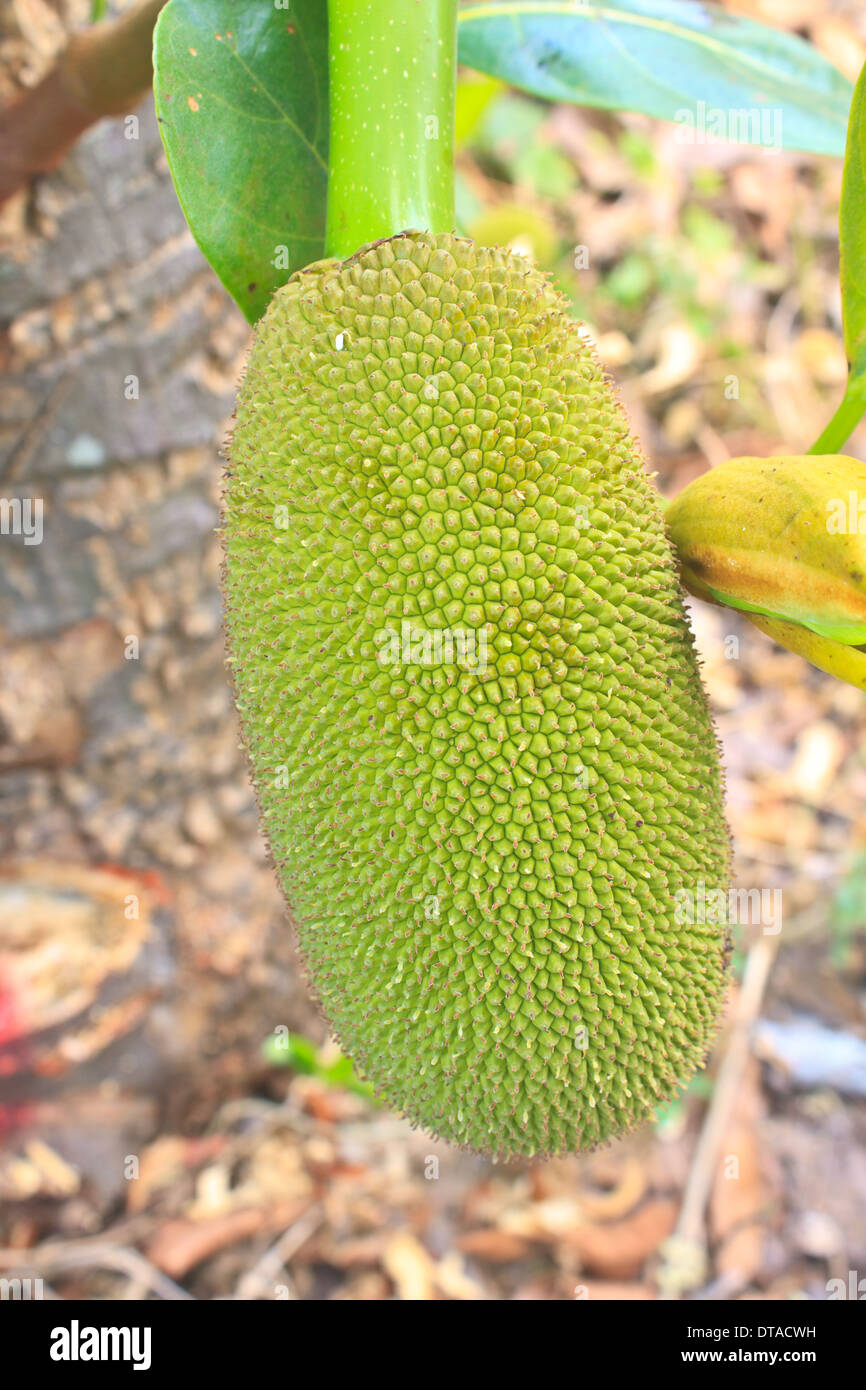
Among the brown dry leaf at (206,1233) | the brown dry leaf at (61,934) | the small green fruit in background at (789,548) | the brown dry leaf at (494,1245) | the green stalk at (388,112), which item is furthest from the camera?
the brown dry leaf at (494,1245)

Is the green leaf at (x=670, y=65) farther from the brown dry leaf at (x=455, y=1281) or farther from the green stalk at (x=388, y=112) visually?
the brown dry leaf at (x=455, y=1281)

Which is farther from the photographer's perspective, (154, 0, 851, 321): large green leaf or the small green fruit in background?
(154, 0, 851, 321): large green leaf

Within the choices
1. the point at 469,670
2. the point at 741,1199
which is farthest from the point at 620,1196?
the point at 469,670

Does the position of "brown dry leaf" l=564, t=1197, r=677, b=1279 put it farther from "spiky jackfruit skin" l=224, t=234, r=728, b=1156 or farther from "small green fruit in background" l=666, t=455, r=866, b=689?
"small green fruit in background" l=666, t=455, r=866, b=689

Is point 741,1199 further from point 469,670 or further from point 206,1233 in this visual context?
point 469,670

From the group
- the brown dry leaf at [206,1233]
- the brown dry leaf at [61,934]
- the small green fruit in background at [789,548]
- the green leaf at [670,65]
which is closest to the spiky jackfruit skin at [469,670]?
the small green fruit in background at [789,548]

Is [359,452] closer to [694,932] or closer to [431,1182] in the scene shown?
[694,932]

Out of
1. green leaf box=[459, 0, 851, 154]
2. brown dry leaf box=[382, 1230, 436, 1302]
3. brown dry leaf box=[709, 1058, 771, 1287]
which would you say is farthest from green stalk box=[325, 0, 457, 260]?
brown dry leaf box=[709, 1058, 771, 1287]
